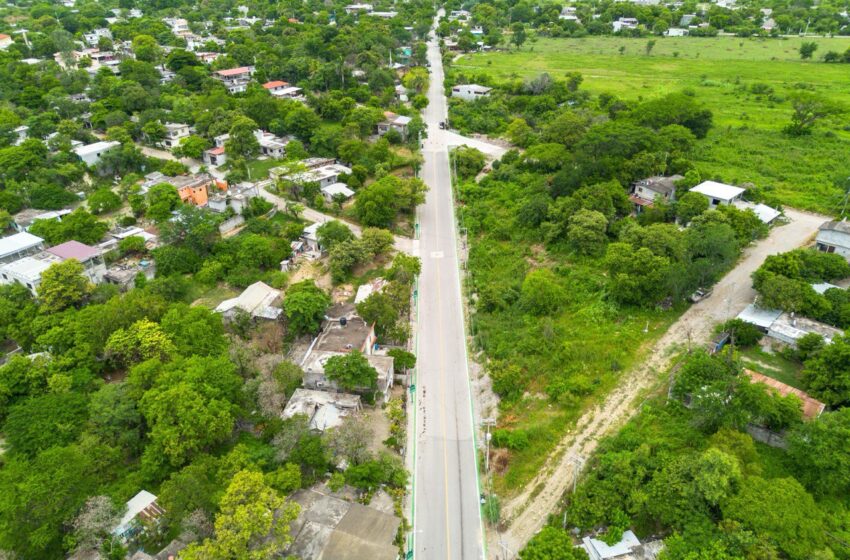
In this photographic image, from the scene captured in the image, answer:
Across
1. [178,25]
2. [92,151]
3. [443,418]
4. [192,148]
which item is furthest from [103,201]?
[178,25]

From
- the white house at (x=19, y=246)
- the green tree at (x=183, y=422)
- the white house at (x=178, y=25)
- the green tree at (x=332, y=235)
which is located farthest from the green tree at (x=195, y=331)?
the white house at (x=178, y=25)

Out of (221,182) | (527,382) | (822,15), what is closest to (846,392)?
(527,382)

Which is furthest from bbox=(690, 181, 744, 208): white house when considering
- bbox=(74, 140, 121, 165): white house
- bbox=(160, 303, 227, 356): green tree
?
bbox=(74, 140, 121, 165): white house

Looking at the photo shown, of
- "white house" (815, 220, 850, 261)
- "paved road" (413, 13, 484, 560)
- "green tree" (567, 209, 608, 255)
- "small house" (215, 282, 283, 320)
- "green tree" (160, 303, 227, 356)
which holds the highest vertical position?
"white house" (815, 220, 850, 261)

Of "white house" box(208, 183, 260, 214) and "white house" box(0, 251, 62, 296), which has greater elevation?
"white house" box(208, 183, 260, 214)

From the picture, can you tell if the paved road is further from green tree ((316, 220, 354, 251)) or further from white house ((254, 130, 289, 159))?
white house ((254, 130, 289, 159))

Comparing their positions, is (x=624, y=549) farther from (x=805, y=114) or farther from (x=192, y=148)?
(x=805, y=114)
